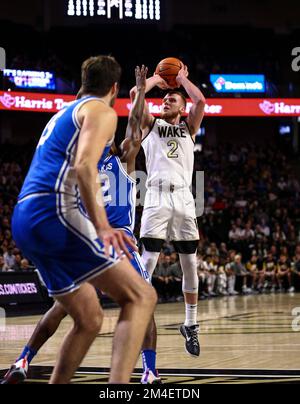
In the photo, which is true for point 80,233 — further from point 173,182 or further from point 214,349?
point 214,349

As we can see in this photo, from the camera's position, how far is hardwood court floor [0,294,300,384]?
6273mm

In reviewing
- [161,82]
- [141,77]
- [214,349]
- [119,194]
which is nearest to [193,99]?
[161,82]

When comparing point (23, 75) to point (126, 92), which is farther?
point (126, 92)

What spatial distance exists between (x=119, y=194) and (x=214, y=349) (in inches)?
107

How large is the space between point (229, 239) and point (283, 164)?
6590 millimetres

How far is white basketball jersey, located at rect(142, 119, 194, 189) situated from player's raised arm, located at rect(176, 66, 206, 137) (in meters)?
0.08

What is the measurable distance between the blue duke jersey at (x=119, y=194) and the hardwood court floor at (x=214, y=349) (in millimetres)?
1202

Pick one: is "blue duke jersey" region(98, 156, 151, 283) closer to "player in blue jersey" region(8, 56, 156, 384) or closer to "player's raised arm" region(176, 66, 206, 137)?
"player's raised arm" region(176, 66, 206, 137)

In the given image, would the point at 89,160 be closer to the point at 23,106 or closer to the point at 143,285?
the point at 143,285

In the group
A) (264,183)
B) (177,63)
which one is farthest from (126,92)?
(177,63)

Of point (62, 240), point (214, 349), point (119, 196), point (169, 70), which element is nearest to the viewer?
point (62, 240)

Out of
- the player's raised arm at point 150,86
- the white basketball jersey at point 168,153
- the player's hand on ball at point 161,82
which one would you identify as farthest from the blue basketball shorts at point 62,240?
the player's hand on ball at point 161,82

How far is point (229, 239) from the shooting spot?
904 inches

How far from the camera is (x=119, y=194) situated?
6.21 metres
